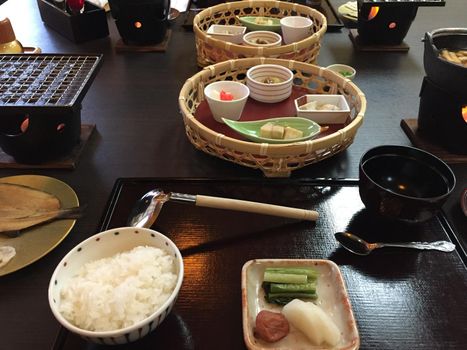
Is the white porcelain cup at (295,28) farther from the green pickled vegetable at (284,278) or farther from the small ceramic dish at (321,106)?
the green pickled vegetable at (284,278)

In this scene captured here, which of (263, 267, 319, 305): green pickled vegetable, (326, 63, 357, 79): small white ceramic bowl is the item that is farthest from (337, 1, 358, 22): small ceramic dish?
(263, 267, 319, 305): green pickled vegetable

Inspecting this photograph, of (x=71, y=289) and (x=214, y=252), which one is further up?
(x=71, y=289)

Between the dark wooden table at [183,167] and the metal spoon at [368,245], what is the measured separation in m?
0.02

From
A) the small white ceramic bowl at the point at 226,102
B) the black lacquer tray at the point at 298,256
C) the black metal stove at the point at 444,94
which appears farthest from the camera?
the small white ceramic bowl at the point at 226,102

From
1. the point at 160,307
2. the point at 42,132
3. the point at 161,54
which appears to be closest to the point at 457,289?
the point at 160,307

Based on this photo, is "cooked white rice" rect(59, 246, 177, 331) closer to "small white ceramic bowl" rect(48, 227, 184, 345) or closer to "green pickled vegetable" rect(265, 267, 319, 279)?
"small white ceramic bowl" rect(48, 227, 184, 345)

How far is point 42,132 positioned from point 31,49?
2.87 ft

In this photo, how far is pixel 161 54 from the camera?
1979 mm

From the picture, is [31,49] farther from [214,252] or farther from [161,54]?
[214,252]

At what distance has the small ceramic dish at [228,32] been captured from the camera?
→ 1749mm

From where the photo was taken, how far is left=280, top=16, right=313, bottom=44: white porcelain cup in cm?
177

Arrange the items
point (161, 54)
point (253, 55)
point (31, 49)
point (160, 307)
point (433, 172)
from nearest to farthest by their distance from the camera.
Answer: point (160, 307) < point (433, 172) < point (253, 55) < point (31, 49) < point (161, 54)

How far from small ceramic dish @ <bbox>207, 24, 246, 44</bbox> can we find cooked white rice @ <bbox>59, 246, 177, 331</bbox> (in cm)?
123

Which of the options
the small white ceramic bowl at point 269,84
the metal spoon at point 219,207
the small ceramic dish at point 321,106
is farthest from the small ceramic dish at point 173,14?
the metal spoon at point 219,207
